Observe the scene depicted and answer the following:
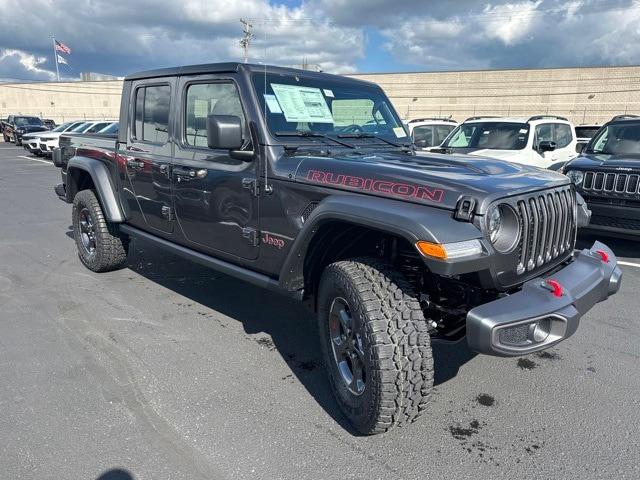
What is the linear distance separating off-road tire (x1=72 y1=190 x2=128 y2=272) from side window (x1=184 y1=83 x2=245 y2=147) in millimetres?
1803

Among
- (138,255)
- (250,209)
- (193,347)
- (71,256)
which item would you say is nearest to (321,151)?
(250,209)

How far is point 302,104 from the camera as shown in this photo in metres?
3.49

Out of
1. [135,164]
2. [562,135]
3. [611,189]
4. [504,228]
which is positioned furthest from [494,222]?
[562,135]

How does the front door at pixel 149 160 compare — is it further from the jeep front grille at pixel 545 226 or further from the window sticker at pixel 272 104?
the jeep front grille at pixel 545 226

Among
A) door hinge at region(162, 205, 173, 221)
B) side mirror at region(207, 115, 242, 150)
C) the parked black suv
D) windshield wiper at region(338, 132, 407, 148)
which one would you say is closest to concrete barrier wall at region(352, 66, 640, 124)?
the parked black suv

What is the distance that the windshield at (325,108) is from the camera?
3340 millimetres

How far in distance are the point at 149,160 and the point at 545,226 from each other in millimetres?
3084

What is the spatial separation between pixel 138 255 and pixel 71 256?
0.80m

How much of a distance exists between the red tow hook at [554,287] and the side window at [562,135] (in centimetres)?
845

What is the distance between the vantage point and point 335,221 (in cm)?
275

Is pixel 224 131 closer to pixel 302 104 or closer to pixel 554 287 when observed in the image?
pixel 302 104

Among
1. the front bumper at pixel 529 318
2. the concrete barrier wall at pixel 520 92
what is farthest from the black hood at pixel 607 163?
the concrete barrier wall at pixel 520 92

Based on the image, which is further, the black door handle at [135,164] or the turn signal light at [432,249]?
the black door handle at [135,164]

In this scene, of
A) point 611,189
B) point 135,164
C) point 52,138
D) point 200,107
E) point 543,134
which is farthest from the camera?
point 52,138
